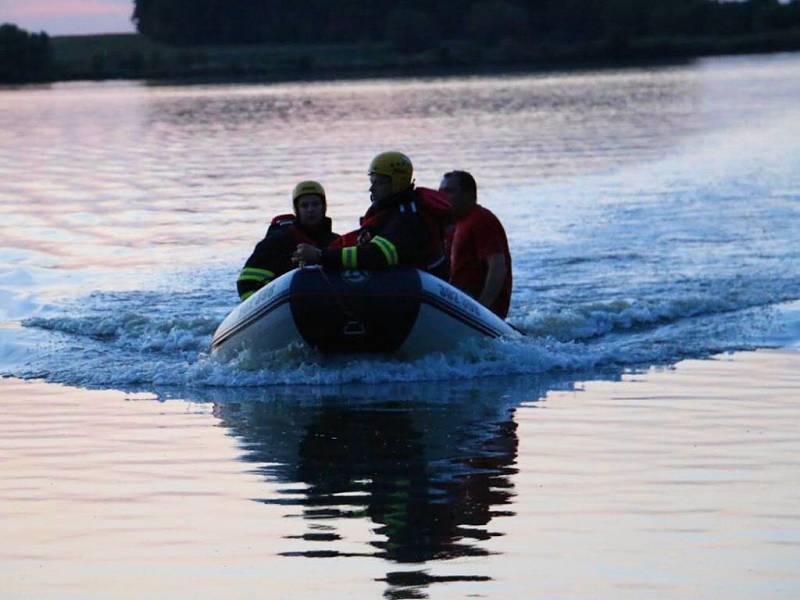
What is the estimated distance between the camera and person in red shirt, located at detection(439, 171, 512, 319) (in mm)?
13062

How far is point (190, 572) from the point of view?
283 inches

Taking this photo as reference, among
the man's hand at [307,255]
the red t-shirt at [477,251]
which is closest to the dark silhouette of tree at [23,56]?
the red t-shirt at [477,251]

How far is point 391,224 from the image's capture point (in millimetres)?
11797

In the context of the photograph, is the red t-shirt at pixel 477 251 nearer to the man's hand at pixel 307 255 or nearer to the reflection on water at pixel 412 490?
the reflection on water at pixel 412 490

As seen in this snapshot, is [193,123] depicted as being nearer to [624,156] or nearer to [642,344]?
[624,156]

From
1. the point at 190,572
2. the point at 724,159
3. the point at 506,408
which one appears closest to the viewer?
the point at 190,572

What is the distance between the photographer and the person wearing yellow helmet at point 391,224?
11.7 metres

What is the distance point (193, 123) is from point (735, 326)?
42.3 m

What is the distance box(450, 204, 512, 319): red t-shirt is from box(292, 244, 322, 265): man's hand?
1784 mm

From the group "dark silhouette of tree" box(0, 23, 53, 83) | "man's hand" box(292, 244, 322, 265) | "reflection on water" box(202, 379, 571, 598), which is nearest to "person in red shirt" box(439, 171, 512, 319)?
"reflection on water" box(202, 379, 571, 598)

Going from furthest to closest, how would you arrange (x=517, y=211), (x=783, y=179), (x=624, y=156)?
(x=624, y=156) < (x=783, y=179) < (x=517, y=211)

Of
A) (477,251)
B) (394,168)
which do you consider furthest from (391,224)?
(477,251)

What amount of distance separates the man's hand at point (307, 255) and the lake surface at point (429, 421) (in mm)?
847

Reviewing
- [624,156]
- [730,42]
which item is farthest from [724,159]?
[730,42]
